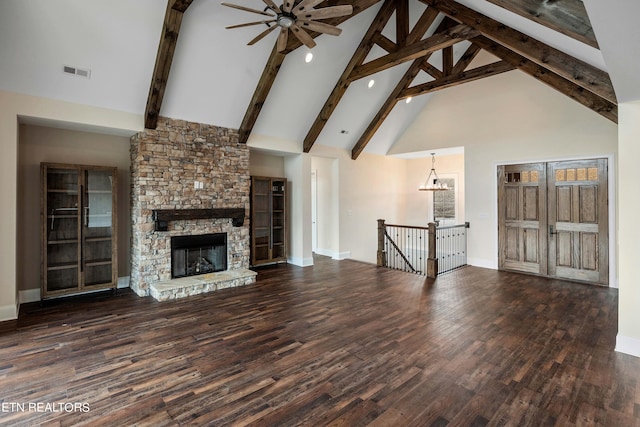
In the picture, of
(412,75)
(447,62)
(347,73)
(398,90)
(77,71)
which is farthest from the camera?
(398,90)

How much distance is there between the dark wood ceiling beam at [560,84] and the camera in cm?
461

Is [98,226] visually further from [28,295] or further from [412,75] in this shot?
[412,75]

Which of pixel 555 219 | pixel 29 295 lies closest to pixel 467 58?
pixel 555 219

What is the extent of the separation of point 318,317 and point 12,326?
3.81 m

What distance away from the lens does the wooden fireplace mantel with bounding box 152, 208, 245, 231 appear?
5.24 meters

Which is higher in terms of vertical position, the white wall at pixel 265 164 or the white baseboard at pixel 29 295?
the white wall at pixel 265 164

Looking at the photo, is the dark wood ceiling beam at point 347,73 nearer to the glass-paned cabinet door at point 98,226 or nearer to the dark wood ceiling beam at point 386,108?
the dark wood ceiling beam at point 386,108

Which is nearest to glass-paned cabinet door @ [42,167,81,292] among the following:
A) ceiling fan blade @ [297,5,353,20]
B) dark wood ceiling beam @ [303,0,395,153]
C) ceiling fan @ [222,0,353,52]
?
ceiling fan @ [222,0,353,52]

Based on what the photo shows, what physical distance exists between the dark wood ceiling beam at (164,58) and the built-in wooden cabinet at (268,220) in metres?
2.49

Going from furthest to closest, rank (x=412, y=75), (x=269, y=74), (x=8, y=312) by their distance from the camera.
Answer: (x=412, y=75) → (x=269, y=74) → (x=8, y=312)

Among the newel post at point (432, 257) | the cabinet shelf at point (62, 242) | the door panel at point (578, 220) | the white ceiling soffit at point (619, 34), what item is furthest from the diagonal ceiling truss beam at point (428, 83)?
the cabinet shelf at point (62, 242)

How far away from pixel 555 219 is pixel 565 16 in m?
4.86

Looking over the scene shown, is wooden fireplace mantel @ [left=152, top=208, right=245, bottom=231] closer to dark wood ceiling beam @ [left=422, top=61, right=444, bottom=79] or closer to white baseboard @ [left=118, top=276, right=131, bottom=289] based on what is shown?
white baseboard @ [left=118, top=276, right=131, bottom=289]

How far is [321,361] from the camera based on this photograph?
3.06m
